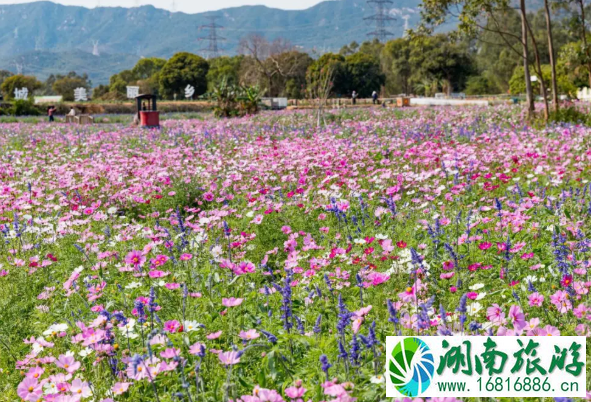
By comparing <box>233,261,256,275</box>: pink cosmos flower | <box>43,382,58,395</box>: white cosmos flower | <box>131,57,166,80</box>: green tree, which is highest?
<box>131,57,166,80</box>: green tree

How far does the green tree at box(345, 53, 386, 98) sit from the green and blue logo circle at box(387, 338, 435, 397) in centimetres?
7351

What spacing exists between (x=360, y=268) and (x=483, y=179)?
10.6ft

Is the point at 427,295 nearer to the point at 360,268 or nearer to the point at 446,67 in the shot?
the point at 360,268

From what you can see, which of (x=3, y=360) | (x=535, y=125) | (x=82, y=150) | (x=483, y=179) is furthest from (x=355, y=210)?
(x=535, y=125)

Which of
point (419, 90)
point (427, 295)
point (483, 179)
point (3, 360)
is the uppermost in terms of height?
point (419, 90)

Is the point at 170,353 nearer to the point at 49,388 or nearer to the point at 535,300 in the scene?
the point at 49,388

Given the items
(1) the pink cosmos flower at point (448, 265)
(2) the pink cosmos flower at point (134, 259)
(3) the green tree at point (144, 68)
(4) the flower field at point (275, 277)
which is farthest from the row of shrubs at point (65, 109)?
(3) the green tree at point (144, 68)

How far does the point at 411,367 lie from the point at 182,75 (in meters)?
73.7

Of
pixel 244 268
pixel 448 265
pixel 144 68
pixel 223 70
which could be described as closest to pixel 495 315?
pixel 448 265

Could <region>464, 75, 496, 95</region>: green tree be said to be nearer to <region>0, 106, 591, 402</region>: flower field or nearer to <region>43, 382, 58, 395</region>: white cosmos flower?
<region>0, 106, 591, 402</region>: flower field

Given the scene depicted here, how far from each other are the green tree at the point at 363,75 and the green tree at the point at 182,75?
19.0 m

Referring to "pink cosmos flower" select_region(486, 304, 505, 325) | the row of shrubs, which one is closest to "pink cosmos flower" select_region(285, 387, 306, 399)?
"pink cosmos flower" select_region(486, 304, 505, 325)

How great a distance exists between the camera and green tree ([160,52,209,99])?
72900mm

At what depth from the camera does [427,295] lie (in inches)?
135
